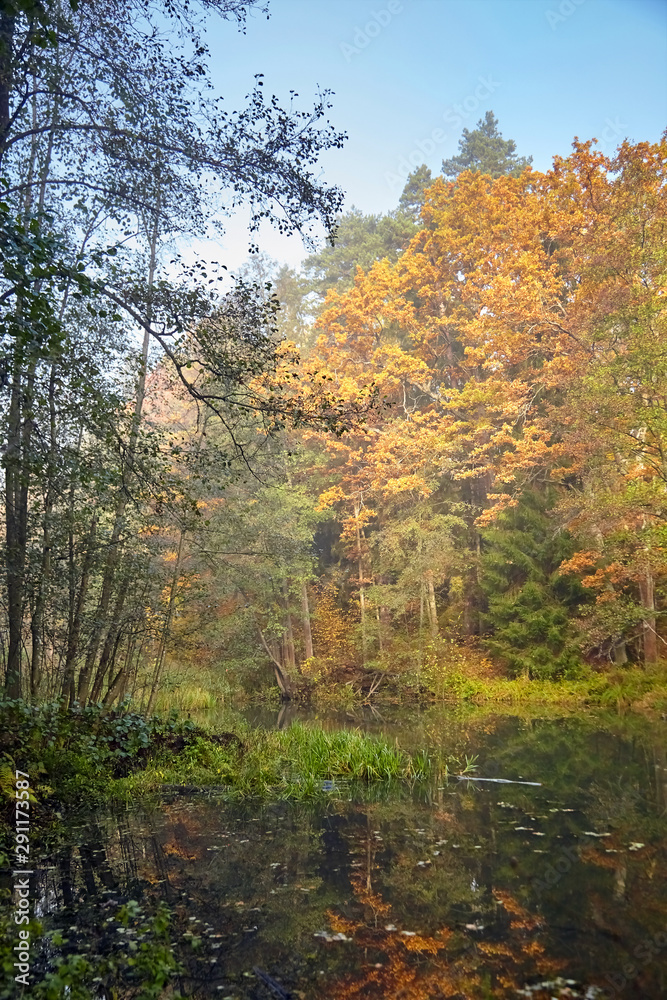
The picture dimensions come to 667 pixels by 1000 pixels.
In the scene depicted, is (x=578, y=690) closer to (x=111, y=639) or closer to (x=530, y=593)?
(x=530, y=593)

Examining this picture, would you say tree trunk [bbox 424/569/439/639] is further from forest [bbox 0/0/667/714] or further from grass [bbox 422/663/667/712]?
grass [bbox 422/663/667/712]

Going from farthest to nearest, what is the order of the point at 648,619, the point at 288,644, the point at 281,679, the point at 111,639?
1. the point at 288,644
2. the point at 281,679
3. the point at 648,619
4. the point at 111,639

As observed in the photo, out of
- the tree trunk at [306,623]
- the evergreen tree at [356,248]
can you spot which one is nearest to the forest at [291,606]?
the tree trunk at [306,623]

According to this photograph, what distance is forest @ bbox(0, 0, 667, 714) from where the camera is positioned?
19.9 ft

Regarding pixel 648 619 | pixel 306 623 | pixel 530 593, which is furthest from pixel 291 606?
pixel 648 619

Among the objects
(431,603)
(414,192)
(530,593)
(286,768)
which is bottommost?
(286,768)

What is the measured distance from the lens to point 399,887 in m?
5.10

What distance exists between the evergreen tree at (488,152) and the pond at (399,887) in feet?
101

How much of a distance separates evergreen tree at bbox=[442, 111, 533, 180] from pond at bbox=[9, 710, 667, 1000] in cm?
3070

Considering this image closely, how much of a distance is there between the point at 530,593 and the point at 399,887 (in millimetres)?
15371

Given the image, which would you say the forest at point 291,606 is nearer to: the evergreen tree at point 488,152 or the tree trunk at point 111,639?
the tree trunk at point 111,639

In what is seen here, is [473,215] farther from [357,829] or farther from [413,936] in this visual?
[413,936]

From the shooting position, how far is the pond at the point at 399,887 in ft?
12.5

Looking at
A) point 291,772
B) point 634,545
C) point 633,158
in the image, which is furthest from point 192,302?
point 633,158
